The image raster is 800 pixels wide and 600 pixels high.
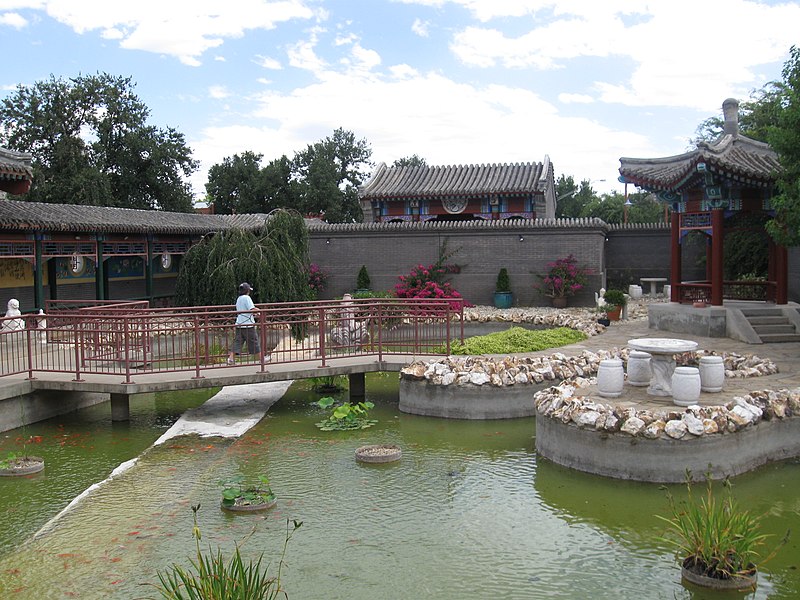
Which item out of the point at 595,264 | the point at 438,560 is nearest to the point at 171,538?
the point at 438,560

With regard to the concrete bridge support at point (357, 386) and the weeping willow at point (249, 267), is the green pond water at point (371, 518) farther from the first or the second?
the weeping willow at point (249, 267)

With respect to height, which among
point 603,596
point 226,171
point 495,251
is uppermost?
point 226,171

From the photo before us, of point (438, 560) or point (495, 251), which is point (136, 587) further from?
point (495, 251)

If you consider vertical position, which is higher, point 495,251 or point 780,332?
point 495,251

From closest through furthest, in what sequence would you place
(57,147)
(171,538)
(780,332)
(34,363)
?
(171,538) < (34,363) < (780,332) < (57,147)

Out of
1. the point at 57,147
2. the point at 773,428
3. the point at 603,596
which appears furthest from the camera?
the point at 57,147

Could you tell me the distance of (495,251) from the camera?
24172mm

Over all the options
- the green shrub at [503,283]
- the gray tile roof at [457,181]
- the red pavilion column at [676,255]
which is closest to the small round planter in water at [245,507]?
the red pavilion column at [676,255]

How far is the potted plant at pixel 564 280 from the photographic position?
897 inches

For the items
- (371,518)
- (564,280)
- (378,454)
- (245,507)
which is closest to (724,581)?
(371,518)

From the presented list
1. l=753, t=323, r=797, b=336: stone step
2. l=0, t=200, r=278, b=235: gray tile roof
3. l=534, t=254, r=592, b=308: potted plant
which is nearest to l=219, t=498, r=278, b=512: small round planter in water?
l=753, t=323, r=797, b=336: stone step

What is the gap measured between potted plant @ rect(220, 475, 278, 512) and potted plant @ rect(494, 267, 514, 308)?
51.6 feet

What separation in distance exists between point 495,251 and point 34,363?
47.4 ft

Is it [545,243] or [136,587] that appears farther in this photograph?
[545,243]
